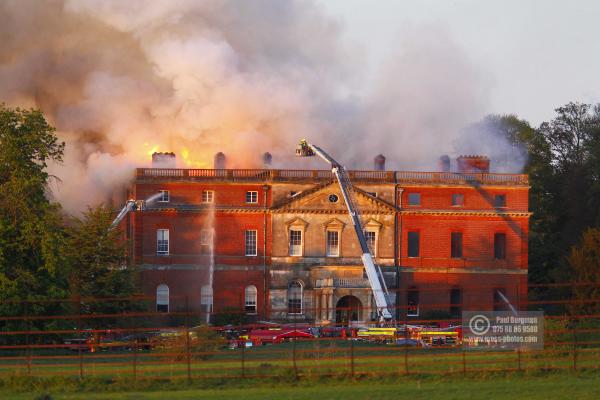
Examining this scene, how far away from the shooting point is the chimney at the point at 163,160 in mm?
75438

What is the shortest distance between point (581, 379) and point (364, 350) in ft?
30.9

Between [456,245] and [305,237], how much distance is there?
8.31m

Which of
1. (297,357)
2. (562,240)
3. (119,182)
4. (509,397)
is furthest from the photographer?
(562,240)

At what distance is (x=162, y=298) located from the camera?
238 feet

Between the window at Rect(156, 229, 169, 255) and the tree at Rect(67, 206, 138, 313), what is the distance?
1516 centimetres

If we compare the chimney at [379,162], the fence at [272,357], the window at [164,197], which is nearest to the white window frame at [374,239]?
the chimney at [379,162]

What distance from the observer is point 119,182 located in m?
73.5

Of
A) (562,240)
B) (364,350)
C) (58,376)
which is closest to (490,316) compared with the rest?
(364,350)

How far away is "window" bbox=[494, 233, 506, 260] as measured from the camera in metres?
75.4

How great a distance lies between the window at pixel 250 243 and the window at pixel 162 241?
429 cm

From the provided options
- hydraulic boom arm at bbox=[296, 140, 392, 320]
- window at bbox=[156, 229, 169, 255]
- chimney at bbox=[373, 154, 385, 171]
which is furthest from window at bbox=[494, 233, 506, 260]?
window at bbox=[156, 229, 169, 255]

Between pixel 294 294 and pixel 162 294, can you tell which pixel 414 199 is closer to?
pixel 294 294

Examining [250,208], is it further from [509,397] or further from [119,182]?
[509,397]

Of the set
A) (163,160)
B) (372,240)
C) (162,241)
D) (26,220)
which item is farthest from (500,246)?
(26,220)
